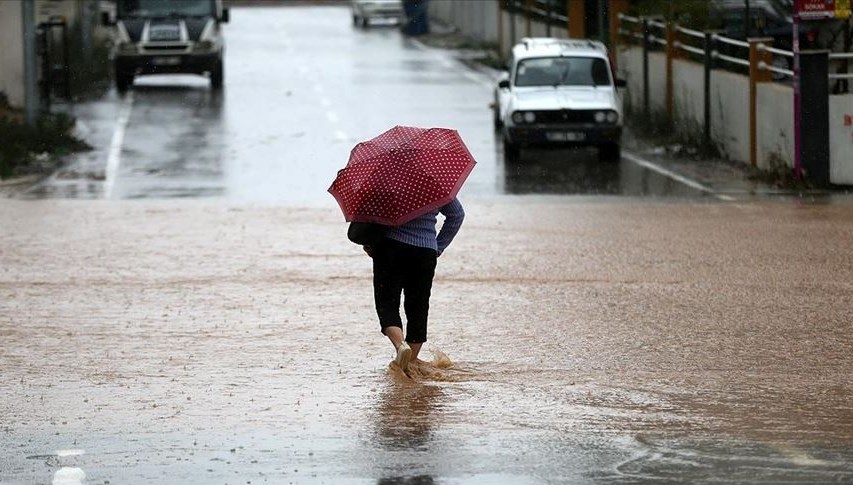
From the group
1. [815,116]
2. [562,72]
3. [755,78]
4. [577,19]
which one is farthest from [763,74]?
[577,19]

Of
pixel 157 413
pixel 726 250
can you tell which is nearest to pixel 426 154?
pixel 157 413

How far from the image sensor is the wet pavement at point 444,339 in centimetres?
805

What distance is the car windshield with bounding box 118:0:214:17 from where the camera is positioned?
129 ft

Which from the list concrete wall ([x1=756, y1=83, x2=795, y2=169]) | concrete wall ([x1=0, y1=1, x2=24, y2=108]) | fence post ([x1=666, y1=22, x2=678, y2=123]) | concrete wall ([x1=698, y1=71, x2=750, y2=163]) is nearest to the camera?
concrete wall ([x1=756, y1=83, x2=795, y2=169])

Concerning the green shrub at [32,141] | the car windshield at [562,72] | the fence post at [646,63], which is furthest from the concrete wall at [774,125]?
the green shrub at [32,141]

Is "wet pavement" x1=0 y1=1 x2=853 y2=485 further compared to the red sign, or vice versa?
the red sign

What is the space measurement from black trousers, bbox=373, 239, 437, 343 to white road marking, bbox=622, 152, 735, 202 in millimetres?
11146

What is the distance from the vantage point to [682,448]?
812cm

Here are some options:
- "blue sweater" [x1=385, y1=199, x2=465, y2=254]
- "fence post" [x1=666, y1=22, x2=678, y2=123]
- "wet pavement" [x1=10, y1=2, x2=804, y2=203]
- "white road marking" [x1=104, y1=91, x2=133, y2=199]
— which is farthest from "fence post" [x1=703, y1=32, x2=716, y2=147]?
"blue sweater" [x1=385, y1=199, x2=465, y2=254]

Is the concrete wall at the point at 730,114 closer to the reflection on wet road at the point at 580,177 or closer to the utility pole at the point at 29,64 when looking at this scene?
the reflection on wet road at the point at 580,177

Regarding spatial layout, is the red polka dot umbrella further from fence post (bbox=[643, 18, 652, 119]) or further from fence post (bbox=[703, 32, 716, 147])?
fence post (bbox=[643, 18, 652, 119])

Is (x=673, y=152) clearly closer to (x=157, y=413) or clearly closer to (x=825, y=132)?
(x=825, y=132)

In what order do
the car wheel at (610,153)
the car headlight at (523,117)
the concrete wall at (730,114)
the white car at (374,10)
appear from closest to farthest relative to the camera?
the concrete wall at (730,114), the car headlight at (523,117), the car wheel at (610,153), the white car at (374,10)

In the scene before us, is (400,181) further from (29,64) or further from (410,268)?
(29,64)
